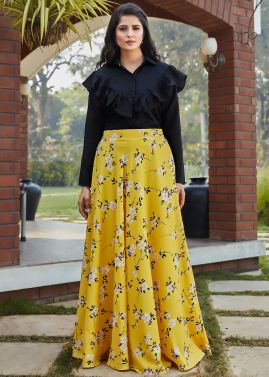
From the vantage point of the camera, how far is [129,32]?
Result: 7.50 ft

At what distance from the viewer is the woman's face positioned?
2287 millimetres

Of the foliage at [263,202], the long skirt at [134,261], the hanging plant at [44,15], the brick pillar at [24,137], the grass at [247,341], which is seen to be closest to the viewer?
the long skirt at [134,261]

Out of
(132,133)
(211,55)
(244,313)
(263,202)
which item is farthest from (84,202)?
(263,202)

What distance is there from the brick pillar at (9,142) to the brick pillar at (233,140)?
2006 millimetres

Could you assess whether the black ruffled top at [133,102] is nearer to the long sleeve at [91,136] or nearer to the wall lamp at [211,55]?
the long sleeve at [91,136]

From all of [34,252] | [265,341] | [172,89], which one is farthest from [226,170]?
[172,89]

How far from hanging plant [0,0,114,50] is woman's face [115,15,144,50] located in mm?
853

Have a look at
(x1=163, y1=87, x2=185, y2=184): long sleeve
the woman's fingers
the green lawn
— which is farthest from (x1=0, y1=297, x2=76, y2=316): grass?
the green lawn

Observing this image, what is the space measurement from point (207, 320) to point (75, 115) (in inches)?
1567

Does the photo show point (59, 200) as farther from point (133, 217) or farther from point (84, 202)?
point (133, 217)

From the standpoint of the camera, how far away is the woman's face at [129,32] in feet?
7.50

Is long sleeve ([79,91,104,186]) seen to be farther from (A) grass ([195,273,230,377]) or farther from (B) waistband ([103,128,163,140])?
(A) grass ([195,273,230,377])

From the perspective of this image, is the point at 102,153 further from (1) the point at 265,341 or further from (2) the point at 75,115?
(2) the point at 75,115

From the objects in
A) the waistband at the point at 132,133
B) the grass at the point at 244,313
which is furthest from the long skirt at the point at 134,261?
the grass at the point at 244,313
